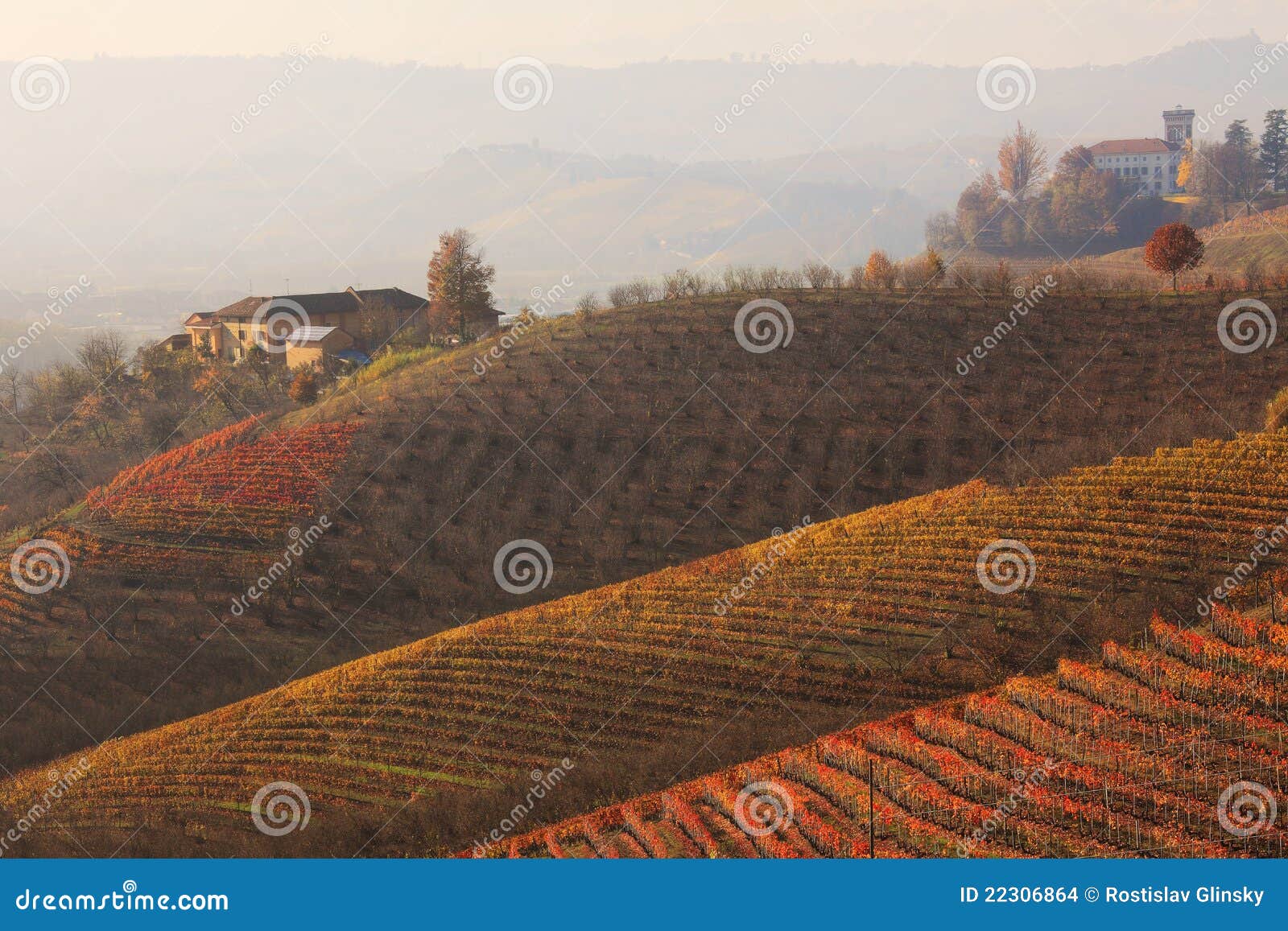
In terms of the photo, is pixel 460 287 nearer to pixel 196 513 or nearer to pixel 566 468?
pixel 566 468

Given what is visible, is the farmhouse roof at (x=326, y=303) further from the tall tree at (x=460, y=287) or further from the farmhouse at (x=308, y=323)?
the tall tree at (x=460, y=287)

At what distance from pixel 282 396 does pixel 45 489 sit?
10937mm

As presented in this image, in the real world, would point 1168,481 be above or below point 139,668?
above

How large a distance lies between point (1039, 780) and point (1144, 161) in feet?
376

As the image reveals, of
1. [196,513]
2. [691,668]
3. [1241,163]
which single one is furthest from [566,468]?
[1241,163]

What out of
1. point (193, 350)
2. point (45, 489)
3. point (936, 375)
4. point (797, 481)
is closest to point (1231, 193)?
point (936, 375)

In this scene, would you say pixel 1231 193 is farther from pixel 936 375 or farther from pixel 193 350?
pixel 193 350

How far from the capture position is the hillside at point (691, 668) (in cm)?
1727

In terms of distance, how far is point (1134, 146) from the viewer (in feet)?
365

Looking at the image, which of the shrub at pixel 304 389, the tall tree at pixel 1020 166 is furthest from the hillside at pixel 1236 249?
the shrub at pixel 304 389

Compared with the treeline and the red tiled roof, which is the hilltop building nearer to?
the red tiled roof

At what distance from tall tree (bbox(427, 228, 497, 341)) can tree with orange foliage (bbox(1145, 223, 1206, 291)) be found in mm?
31057

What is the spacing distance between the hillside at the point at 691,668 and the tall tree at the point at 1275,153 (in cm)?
8392

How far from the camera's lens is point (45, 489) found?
4206 cm
